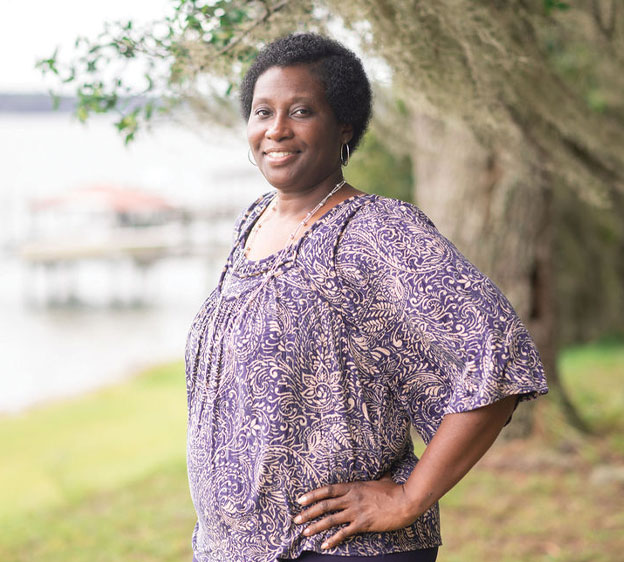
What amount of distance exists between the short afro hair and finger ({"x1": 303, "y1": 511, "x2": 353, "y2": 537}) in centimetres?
86

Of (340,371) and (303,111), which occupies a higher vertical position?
(303,111)

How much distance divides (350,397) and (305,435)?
124 mm

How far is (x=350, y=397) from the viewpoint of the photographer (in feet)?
5.63

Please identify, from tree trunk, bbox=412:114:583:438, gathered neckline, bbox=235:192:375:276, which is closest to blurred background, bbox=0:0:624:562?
tree trunk, bbox=412:114:583:438

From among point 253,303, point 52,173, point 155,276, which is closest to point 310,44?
point 253,303

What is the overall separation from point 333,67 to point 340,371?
27.1 inches

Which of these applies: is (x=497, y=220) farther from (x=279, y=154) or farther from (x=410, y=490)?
(x=410, y=490)

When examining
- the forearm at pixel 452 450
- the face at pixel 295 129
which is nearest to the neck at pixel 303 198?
the face at pixel 295 129

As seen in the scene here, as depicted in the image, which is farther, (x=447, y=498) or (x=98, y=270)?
(x=98, y=270)

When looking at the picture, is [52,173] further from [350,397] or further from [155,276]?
[350,397]

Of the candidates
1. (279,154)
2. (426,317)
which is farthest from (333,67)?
(426,317)

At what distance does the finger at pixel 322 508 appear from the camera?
1.71m

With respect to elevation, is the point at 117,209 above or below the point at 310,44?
below

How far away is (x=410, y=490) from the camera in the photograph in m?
1.74
